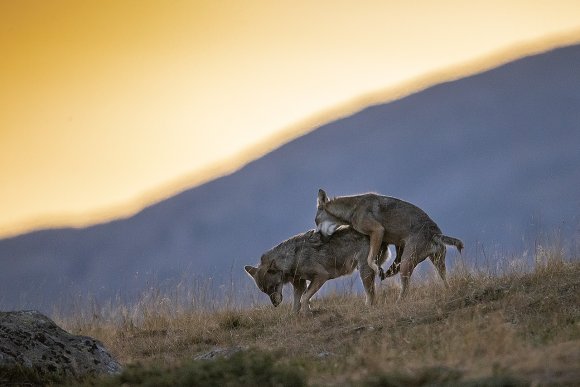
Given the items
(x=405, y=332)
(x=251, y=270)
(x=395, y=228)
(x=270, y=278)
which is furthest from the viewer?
(x=251, y=270)

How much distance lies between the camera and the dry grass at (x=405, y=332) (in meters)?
9.88

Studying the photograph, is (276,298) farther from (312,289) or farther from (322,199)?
(322,199)

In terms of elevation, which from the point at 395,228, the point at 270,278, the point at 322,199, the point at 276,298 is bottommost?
the point at 276,298

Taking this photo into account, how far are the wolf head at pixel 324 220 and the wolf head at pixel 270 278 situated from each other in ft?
3.39

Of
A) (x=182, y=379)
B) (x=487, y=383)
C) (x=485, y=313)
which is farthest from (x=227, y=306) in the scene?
(x=487, y=383)

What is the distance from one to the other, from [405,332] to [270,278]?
517cm

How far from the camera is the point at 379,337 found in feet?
49.4

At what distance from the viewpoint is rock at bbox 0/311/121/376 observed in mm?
13469

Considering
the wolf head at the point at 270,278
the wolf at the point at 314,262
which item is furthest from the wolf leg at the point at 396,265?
the wolf head at the point at 270,278

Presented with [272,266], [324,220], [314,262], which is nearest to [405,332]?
[314,262]

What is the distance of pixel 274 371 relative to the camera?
33.6 feet

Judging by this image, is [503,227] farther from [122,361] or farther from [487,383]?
[487,383]

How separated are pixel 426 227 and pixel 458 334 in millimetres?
6103

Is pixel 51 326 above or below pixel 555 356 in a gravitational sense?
above
